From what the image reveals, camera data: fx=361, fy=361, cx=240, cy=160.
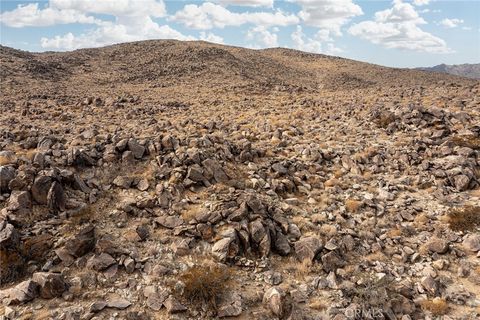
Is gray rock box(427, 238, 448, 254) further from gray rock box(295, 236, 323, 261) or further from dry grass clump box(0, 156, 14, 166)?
dry grass clump box(0, 156, 14, 166)

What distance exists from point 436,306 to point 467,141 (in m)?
14.0

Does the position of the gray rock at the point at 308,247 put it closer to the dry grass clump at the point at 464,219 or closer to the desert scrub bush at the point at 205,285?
the desert scrub bush at the point at 205,285

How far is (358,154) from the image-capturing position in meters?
20.6

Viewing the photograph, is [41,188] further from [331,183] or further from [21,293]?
[331,183]

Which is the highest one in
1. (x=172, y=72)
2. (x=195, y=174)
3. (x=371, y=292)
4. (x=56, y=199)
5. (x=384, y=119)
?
(x=172, y=72)

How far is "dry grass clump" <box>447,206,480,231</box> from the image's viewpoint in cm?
1402

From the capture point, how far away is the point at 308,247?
12312 millimetres

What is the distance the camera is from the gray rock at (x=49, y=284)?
953 centimetres

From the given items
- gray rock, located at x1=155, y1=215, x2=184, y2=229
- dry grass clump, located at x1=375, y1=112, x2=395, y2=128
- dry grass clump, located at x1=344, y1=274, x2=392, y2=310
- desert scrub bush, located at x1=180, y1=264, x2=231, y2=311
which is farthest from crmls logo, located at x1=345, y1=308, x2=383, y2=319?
dry grass clump, located at x1=375, y1=112, x2=395, y2=128

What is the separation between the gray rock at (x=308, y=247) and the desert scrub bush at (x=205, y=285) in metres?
2.70

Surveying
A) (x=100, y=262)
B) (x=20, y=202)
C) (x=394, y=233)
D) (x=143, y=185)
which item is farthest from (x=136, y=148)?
(x=394, y=233)

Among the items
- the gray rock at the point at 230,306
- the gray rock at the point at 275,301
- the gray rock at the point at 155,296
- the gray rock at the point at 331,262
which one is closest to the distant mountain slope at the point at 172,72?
the gray rock at the point at 155,296

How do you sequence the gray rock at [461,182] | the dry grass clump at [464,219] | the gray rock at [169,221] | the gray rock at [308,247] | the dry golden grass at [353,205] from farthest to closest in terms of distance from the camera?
the gray rock at [461,182]
the dry golden grass at [353,205]
the dry grass clump at [464,219]
the gray rock at [169,221]
the gray rock at [308,247]

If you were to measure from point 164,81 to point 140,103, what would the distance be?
19.6 metres
